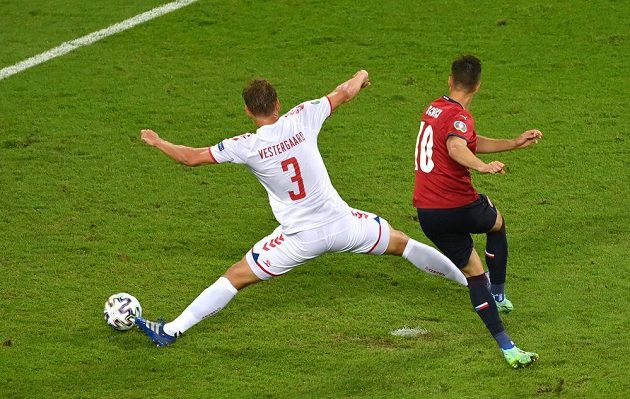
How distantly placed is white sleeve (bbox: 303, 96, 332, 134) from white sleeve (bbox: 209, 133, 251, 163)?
1.42 ft

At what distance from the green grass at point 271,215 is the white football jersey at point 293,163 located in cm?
86

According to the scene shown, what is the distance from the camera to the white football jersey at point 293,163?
756 centimetres

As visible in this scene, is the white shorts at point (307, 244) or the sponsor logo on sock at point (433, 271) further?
the sponsor logo on sock at point (433, 271)

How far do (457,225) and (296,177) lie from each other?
1057 millimetres

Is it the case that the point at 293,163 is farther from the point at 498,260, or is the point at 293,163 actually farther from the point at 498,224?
the point at 498,260

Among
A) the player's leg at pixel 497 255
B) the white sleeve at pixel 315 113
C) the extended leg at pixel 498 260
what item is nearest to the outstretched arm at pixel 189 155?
the white sleeve at pixel 315 113

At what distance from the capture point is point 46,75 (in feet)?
40.9

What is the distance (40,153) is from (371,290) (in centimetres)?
374

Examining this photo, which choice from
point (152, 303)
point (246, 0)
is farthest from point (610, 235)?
point (246, 0)

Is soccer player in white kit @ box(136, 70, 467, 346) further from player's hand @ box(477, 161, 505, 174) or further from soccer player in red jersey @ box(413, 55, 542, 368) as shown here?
player's hand @ box(477, 161, 505, 174)

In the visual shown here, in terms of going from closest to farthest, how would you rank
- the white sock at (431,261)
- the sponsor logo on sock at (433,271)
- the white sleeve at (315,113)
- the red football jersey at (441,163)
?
the red football jersey at (441,163)
the white sleeve at (315,113)
the white sock at (431,261)
the sponsor logo on sock at (433,271)

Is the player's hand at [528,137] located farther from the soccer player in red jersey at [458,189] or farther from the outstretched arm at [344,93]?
the outstretched arm at [344,93]

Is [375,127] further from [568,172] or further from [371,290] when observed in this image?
[371,290]

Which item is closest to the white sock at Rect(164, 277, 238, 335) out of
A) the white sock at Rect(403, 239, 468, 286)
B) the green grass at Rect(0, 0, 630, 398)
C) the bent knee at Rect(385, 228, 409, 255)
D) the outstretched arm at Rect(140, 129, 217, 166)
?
the green grass at Rect(0, 0, 630, 398)
